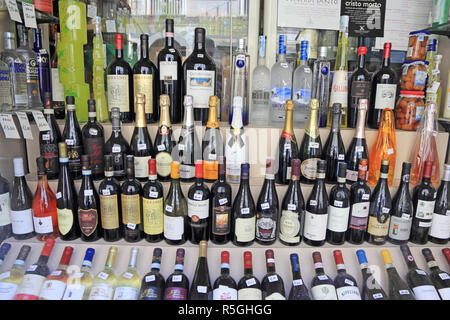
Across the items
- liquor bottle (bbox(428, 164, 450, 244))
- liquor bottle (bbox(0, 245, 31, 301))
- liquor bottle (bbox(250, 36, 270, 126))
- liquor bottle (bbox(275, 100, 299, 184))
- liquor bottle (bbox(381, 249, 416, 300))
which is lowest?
liquor bottle (bbox(381, 249, 416, 300))

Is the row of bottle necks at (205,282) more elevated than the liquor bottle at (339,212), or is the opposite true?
the liquor bottle at (339,212)

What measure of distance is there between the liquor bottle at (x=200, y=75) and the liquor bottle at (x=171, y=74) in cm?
5

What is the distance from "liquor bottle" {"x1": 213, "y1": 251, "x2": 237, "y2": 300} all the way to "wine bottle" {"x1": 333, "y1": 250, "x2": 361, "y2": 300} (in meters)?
0.37

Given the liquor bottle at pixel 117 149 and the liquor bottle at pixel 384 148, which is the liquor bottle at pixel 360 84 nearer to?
the liquor bottle at pixel 384 148

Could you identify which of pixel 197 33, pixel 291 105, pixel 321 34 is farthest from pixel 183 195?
pixel 321 34

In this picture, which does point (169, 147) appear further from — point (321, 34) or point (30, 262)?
point (321, 34)

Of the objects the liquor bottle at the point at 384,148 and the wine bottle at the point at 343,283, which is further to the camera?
the liquor bottle at the point at 384,148

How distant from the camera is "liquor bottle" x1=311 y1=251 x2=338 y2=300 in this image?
1.12m

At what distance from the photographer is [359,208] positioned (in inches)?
49.5

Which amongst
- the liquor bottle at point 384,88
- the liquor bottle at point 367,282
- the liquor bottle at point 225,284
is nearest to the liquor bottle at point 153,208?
the liquor bottle at point 225,284

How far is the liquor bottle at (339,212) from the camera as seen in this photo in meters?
1.24

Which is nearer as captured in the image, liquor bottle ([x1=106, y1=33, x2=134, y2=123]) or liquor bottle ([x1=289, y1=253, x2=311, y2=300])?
liquor bottle ([x1=289, y1=253, x2=311, y2=300])

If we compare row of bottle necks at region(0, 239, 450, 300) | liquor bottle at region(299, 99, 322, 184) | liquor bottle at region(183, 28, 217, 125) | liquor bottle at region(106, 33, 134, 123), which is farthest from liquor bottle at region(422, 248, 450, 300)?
liquor bottle at region(106, 33, 134, 123)

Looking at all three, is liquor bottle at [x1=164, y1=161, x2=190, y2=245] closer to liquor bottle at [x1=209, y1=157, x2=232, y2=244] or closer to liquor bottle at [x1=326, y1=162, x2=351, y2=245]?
liquor bottle at [x1=209, y1=157, x2=232, y2=244]
